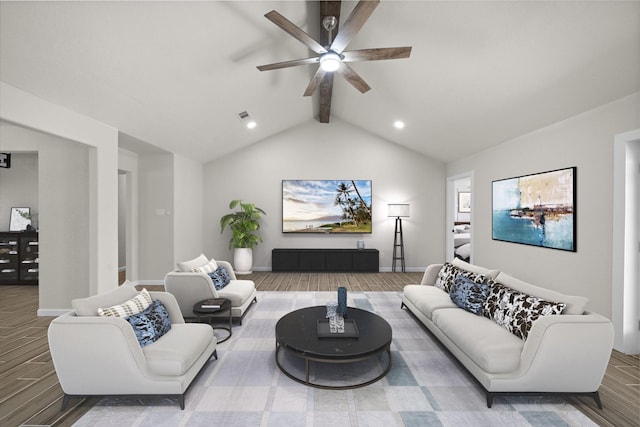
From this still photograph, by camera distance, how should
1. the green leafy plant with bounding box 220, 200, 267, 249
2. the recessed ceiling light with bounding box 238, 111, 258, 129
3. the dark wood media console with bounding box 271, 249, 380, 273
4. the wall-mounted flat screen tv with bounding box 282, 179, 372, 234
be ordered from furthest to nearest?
the wall-mounted flat screen tv with bounding box 282, 179, 372, 234 < the dark wood media console with bounding box 271, 249, 380, 273 < the green leafy plant with bounding box 220, 200, 267, 249 < the recessed ceiling light with bounding box 238, 111, 258, 129

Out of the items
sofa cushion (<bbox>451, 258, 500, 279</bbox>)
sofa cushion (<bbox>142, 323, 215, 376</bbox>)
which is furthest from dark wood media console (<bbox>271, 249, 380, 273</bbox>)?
sofa cushion (<bbox>142, 323, 215, 376</bbox>)

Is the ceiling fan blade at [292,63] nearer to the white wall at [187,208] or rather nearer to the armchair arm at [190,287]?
the armchair arm at [190,287]

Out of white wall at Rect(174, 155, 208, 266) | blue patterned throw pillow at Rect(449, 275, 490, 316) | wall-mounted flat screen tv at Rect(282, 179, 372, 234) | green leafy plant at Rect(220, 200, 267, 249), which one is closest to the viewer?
blue patterned throw pillow at Rect(449, 275, 490, 316)

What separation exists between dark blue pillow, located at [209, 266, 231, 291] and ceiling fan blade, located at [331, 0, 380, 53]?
3.07 metres

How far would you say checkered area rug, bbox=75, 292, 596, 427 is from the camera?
Answer: 2012mm

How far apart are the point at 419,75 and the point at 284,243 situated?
4.63m

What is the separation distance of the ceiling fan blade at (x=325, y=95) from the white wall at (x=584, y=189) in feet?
10.0

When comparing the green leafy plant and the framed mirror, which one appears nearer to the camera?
the framed mirror

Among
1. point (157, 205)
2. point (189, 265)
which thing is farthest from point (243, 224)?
point (189, 265)

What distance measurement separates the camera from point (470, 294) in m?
3.12

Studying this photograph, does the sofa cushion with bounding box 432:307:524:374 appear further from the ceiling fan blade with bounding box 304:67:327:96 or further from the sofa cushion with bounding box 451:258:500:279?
the ceiling fan blade with bounding box 304:67:327:96

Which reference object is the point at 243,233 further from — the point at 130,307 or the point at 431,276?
the point at 130,307

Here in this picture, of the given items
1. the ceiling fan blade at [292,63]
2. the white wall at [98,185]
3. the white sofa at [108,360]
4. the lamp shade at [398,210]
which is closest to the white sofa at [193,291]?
the white wall at [98,185]

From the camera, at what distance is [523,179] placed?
4.33 m
